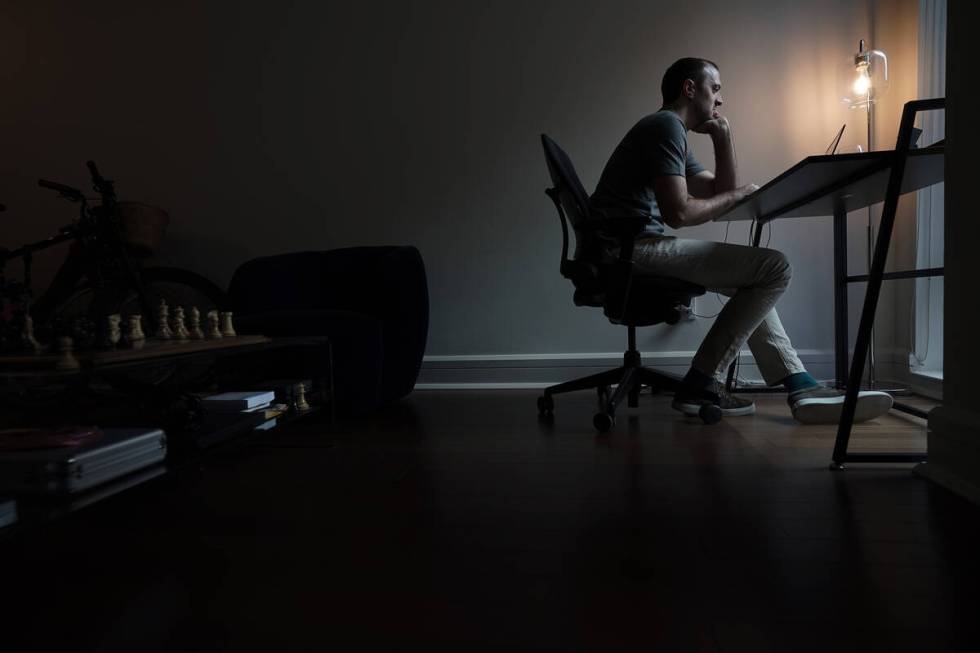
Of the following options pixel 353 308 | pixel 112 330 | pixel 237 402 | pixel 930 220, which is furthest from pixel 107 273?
pixel 930 220

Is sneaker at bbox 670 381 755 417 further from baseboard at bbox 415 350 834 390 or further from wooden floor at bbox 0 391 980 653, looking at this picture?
baseboard at bbox 415 350 834 390

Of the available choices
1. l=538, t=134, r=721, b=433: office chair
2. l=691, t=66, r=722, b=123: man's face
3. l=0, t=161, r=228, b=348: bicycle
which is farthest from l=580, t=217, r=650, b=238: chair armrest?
l=0, t=161, r=228, b=348: bicycle

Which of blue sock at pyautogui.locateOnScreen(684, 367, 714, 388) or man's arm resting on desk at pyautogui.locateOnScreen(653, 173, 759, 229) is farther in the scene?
blue sock at pyautogui.locateOnScreen(684, 367, 714, 388)

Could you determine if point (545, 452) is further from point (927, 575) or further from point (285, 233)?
point (285, 233)

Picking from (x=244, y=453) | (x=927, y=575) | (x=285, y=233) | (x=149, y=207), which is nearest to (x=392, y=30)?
(x=285, y=233)

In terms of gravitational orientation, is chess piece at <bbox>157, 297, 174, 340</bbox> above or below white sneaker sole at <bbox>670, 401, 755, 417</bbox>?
above

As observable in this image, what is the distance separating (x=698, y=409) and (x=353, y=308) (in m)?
1.43

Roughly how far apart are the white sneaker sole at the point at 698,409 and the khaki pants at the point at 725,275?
130 millimetres

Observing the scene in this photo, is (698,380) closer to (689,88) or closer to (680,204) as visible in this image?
(680,204)

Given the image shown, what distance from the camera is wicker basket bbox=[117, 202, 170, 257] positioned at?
2736mm

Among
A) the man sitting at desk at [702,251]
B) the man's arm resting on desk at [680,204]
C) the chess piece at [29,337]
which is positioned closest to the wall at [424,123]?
the man sitting at desk at [702,251]

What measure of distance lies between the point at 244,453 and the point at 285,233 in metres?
1.70

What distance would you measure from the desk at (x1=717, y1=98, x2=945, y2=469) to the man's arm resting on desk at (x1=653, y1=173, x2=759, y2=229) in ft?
0.33

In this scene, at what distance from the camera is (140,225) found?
9.07 feet
